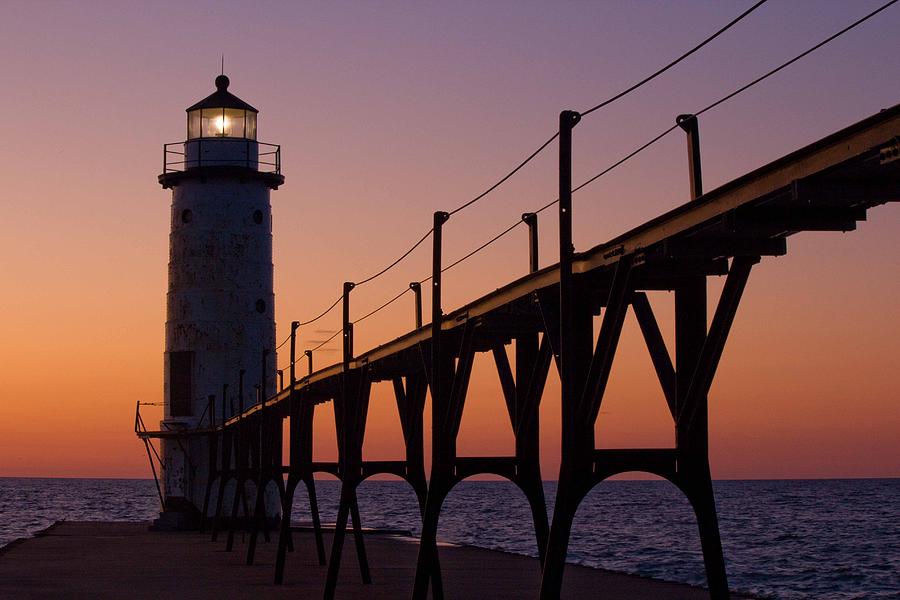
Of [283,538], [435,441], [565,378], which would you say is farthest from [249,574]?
[565,378]

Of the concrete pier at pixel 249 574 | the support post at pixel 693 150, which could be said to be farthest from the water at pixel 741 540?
the support post at pixel 693 150

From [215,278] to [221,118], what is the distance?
6.37 metres

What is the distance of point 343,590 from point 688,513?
10370cm

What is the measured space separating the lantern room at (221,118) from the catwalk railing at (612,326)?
29.4 metres

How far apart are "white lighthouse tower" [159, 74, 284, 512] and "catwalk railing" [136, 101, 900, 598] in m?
27.1

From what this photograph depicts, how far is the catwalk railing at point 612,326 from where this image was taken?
1230cm

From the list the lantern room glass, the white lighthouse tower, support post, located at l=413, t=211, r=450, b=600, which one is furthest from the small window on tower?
support post, located at l=413, t=211, r=450, b=600

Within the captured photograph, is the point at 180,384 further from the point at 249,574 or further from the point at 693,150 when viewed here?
the point at 693,150

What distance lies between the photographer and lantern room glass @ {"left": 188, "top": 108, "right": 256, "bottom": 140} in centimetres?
5419

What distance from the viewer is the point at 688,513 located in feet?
418

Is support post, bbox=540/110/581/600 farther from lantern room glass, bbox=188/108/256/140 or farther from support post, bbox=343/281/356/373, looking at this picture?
lantern room glass, bbox=188/108/256/140

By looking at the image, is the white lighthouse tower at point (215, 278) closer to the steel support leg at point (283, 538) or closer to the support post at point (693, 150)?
the steel support leg at point (283, 538)

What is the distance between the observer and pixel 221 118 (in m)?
54.2

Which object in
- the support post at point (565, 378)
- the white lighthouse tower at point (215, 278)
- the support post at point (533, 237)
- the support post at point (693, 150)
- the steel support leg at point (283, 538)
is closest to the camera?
the support post at point (693, 150)
